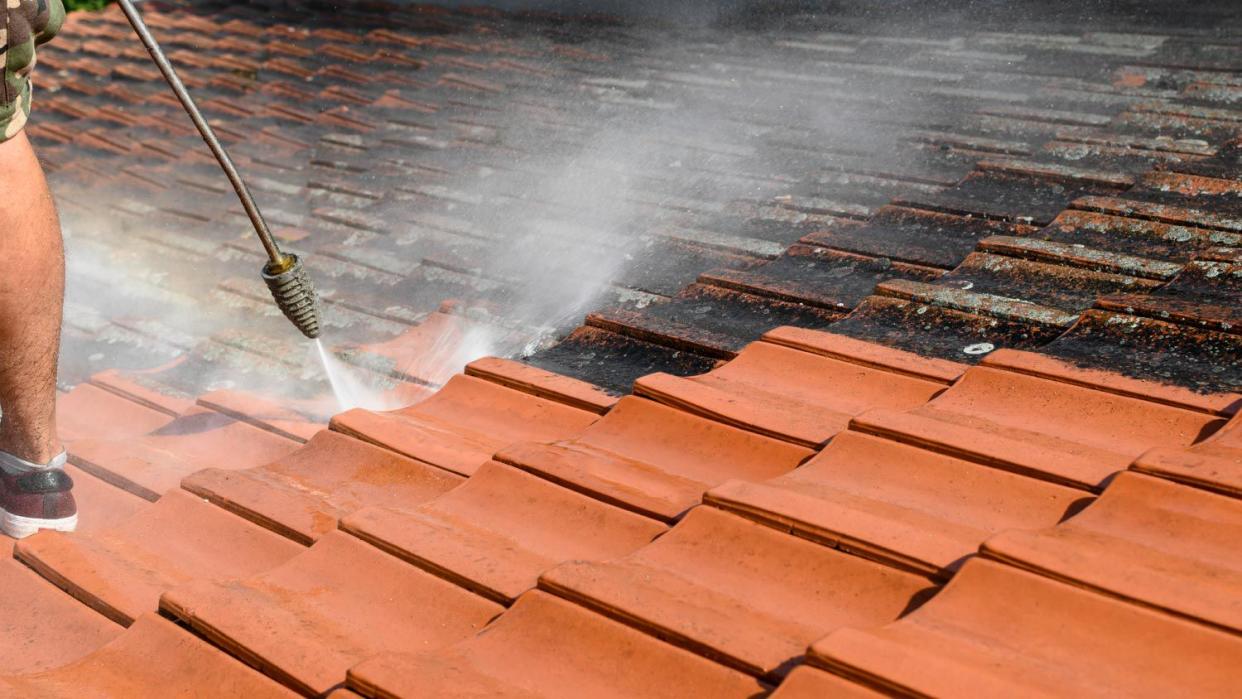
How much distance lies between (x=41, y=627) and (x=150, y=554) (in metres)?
0.20

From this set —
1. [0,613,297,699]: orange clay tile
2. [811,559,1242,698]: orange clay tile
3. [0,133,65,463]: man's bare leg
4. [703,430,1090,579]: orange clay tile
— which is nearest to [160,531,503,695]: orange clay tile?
[0,613,297,699]: orange clay tile

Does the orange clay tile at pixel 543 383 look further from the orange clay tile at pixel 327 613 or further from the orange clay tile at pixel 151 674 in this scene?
the orange clay tile at pixel 151 674

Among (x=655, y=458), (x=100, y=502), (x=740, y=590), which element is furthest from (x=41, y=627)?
(x=740, y=590)

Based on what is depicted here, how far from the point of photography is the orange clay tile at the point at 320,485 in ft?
6.24

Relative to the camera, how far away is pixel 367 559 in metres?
1.67

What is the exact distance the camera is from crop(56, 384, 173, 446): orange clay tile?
2764mm

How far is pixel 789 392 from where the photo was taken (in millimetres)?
2012

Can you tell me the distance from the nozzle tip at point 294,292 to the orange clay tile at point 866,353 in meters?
1.07

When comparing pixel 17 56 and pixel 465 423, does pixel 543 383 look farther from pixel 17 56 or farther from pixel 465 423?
pixel 17 56

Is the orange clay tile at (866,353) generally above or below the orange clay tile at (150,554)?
above

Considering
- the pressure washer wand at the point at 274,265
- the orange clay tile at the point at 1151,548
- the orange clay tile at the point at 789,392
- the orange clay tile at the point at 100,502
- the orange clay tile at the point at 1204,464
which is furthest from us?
the pressure washer wand at the point at 274,265

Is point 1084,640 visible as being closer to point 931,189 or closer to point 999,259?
point 999,259

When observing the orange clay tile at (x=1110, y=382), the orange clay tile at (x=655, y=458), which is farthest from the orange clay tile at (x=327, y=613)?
the orange clay tile at (x=1110, y=382)

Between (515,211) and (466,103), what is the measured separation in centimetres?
123
